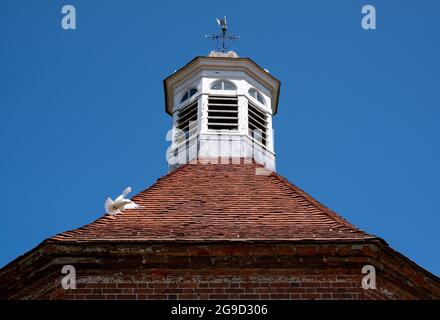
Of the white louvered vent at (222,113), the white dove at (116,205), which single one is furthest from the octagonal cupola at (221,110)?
the white dove at (116,205)

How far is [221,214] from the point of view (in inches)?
451

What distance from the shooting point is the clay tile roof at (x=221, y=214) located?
34.2 ft

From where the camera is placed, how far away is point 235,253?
1009 centimetres

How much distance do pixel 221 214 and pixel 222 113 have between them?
5175 millimetres

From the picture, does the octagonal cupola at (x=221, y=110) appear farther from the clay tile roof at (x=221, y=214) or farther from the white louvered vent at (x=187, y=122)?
the clay tile roof at (x=221, y=214)

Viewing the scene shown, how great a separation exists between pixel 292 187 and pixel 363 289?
10.4 ft

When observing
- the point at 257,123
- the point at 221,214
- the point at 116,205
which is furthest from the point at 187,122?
the point at 221,214

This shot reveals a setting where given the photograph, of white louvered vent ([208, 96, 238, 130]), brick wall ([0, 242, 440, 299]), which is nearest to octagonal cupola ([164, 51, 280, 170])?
white louvered vent ([208, 96, 238, 130])

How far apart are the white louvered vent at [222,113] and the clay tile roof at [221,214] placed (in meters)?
2.15

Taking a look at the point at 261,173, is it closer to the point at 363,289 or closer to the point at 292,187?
the point at 292,187

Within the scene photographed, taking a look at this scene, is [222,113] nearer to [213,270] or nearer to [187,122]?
[187,122]

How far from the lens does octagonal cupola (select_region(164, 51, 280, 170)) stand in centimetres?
1560

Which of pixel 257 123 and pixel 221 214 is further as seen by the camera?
pixel 257 123
